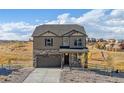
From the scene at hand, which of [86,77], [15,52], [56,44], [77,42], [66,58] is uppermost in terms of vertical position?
[77,42]

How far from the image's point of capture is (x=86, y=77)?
70.5 feet

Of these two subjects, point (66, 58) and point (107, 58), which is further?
point (107, 58)

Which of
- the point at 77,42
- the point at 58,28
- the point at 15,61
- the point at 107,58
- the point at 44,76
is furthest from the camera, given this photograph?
the point at 107,58

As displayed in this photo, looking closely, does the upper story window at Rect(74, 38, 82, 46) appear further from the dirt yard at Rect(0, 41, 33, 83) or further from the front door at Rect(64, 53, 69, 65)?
the dirt yard at Rect(0, 41, 33, 83)

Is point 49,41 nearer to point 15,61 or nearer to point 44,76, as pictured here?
point 44,76

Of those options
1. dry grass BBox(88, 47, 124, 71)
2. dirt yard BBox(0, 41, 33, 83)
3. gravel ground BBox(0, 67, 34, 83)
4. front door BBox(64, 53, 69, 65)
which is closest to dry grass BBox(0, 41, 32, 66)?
dirt yard BBox(0, 41, 33, 83)

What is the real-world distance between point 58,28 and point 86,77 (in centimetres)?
586

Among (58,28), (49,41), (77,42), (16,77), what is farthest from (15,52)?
(16,77)

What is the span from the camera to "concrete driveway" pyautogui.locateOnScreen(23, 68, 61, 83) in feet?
65.4

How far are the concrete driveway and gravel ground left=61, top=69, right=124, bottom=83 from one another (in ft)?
1.31

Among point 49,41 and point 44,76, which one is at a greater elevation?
point 49,41
